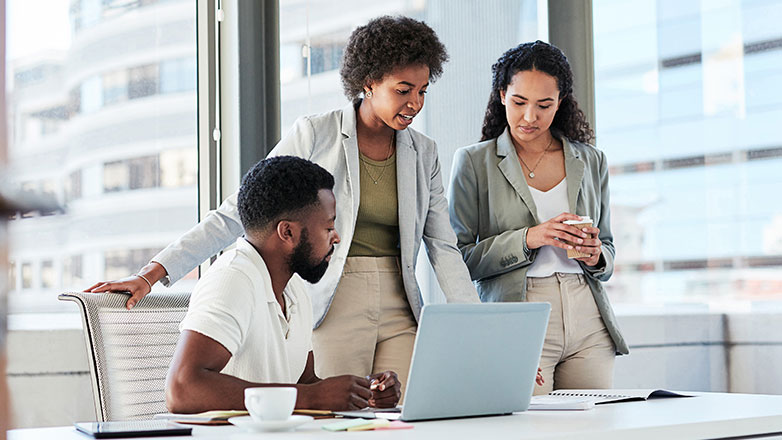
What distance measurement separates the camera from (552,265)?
2312mm

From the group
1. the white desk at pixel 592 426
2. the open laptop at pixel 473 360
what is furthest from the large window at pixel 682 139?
the open laptop at pixel 473 360

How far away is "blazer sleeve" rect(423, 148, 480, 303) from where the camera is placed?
227cm

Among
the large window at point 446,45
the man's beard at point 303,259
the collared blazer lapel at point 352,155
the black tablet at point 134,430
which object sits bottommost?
Result: the black tablet at point 134,430

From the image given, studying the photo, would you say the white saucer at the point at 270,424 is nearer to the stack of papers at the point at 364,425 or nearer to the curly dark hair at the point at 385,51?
the stack of papers at the point at 364,425

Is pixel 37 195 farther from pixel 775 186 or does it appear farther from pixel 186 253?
pixel 775 186

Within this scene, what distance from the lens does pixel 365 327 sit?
215 cm

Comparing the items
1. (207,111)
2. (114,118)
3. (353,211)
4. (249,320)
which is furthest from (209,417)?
(207,111)

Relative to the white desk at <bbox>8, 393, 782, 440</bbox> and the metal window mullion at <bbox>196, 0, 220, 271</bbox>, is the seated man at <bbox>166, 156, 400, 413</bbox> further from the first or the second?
the metal window mullion at <bbox>196, 0, 220, 271</bbox>

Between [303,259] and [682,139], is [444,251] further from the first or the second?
[682,139]

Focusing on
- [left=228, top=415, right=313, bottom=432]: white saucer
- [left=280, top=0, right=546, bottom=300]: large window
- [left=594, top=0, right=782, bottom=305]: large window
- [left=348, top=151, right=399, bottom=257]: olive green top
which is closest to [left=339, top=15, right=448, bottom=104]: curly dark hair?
[left=348, top=151, right=399, bottom=257]: olive green top

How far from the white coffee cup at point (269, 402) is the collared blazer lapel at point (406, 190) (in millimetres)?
1057

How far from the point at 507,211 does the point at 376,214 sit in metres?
0.42

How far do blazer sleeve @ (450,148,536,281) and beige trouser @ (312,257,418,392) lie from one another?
0.95 ft

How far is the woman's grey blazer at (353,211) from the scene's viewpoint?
208cm
